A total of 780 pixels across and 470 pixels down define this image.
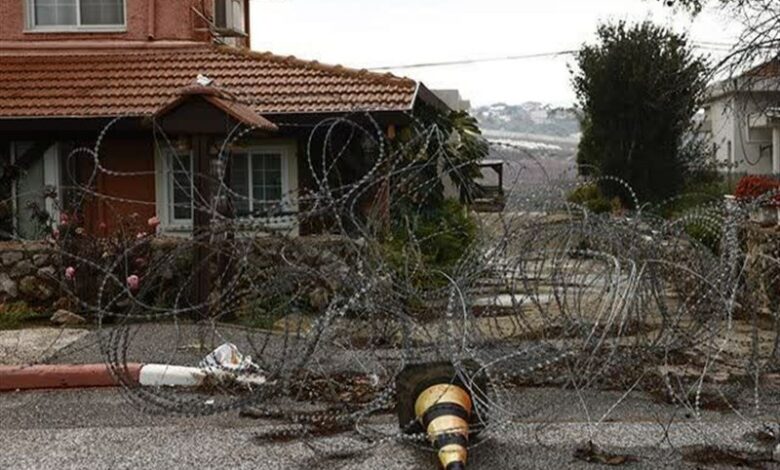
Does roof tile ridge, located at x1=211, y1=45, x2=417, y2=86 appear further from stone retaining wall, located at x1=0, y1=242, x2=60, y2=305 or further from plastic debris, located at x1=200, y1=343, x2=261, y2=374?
plastic debris, located at x1=200, y1=343, x2=261, y2=374

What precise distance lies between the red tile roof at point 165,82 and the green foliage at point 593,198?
11.5m

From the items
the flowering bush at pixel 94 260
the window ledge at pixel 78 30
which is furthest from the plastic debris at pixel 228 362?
the window ledge at pixel 78 30

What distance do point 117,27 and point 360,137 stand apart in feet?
15.8

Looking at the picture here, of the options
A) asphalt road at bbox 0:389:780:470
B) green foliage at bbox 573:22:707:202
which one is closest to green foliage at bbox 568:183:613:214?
green foliage at bbox 573:22:707:202

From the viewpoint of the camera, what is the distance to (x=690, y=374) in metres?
9.94

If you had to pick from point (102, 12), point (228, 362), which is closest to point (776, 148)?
point (102, 12)

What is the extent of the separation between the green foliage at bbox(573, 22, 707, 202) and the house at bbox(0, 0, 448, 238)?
33.6 feet

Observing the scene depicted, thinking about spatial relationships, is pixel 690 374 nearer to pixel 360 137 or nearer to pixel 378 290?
pixel 378 290

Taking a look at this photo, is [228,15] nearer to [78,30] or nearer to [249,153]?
[78,30]

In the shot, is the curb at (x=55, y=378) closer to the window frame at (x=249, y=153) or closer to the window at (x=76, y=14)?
the window frame at (x=249, y=153)

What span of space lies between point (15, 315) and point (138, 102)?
4486mm

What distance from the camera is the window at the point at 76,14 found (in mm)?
19250

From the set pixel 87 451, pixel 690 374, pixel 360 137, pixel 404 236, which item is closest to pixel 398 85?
pixel 360 137

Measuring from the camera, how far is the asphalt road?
7.41 meters
